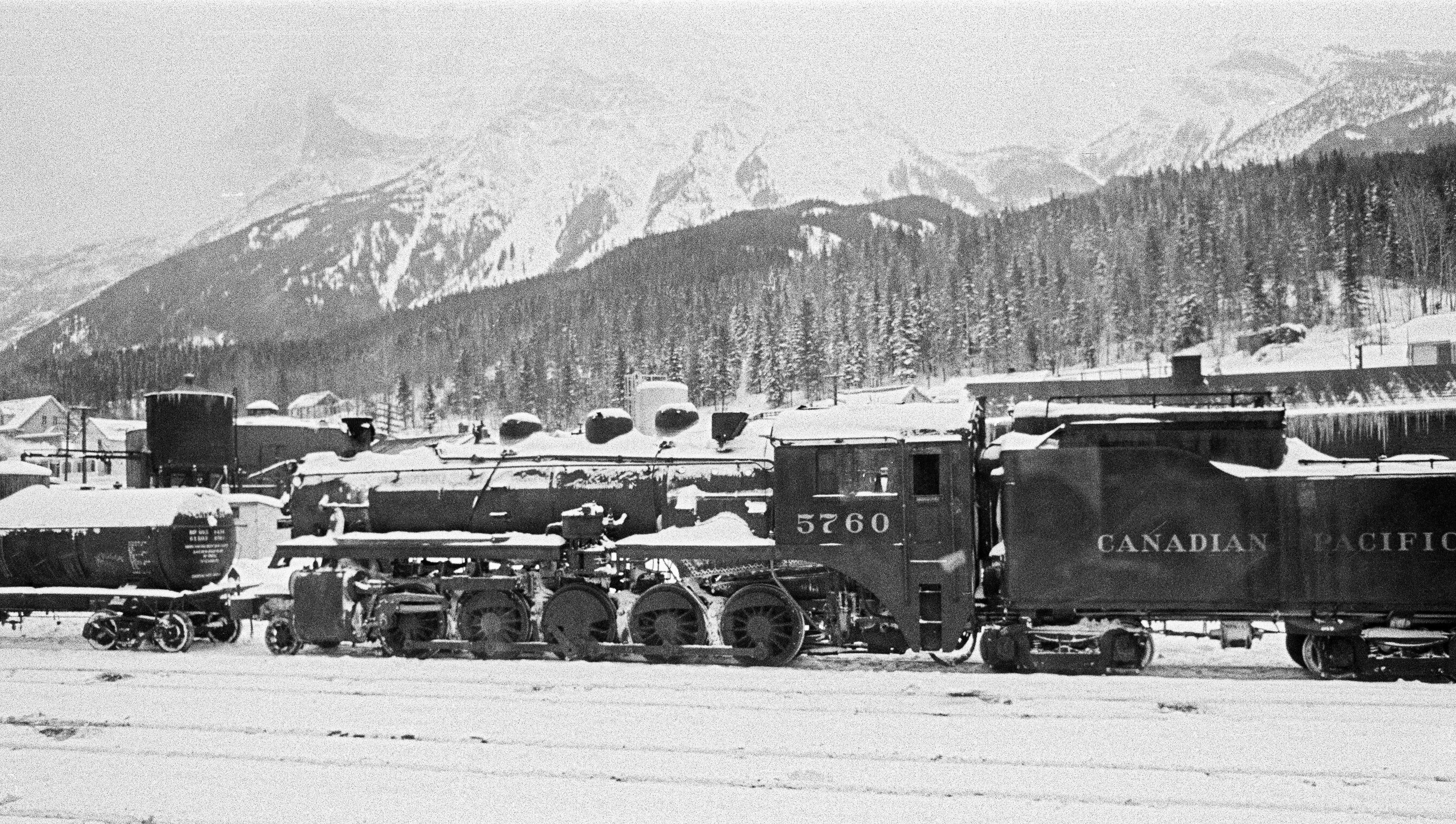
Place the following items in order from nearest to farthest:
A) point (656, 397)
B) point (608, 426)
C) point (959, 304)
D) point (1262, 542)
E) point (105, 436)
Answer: point (1262, 542)
point (608, 426)
point (656, 397)
point (105, 436)
point (959, 304)

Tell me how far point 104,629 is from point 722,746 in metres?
12.2

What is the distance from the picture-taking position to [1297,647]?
12422 mm

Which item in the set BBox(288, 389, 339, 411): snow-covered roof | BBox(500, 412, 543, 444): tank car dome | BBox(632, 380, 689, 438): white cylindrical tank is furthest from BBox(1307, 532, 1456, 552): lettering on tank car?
BBox(288, 389, 339, 411): snow-covered roof

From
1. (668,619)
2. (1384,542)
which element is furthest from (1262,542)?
(668,619)

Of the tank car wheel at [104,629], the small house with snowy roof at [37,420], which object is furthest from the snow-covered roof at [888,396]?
the small house with snowy roof at [37,420]

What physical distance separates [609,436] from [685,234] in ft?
471

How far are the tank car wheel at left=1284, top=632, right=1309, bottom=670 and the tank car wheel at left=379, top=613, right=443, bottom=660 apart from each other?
1096 cm

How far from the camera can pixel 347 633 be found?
14.7m

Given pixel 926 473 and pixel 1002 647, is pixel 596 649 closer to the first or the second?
pixel 926 473

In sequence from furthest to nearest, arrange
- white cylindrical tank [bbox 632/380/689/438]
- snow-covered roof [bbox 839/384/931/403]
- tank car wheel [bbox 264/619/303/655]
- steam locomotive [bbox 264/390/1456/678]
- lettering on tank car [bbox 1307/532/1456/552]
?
snow-covered roof [bbox 839/384/931/403]
white cylindrical tank [bbox 632/380/689/438]
tank car wheel [bbox 264/619/303/655]
steam locomotive [bbox 264/390/1456/678]
lettering on tank car [bbox 1307/532/1456/552]

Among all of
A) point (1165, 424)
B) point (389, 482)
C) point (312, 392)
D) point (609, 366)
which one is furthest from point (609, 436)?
point (312, 392)

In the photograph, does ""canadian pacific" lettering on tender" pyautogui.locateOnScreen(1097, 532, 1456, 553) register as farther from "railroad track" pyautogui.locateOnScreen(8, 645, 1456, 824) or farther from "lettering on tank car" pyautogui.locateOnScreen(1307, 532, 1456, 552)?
"railroad track" pyautogui.locateOnScreen(8, 645, 1456, 824)

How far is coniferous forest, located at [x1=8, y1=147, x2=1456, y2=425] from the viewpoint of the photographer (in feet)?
270

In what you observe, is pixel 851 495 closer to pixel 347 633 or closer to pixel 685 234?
pixel 347 633
